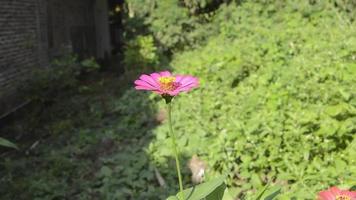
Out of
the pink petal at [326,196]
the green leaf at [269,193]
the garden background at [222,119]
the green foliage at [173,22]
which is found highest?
the green foliage at [173,22]

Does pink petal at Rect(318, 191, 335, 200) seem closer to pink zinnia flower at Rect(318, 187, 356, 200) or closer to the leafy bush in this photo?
pink zinnia flower at Rect(318, 187, 356, 200)

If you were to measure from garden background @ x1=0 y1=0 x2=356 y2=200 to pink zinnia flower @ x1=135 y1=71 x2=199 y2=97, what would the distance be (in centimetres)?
179

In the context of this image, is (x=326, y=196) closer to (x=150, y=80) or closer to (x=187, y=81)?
(x=187, y=81)

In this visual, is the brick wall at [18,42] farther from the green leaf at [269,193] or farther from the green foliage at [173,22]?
the green leaf at [269,193]

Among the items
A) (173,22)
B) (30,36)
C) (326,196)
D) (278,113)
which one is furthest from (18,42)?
(326,196)

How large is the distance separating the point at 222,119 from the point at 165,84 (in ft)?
13.5

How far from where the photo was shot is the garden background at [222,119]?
4.31 m

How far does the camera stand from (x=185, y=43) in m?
11.6

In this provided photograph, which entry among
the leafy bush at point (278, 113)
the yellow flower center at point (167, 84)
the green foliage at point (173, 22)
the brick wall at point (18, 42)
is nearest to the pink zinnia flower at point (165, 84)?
the yellow flower center at point (167, 84)

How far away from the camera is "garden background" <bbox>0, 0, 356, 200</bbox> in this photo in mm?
4312

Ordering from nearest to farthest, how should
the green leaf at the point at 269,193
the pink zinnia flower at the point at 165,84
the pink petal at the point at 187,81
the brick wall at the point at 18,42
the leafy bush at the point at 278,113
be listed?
1. the pink zinnia flower at the point at 165,84
2. the pink petal at the point at 187,81
3. the green leaf at the point at 269,193
4. the leafy bush at the point at 278,113
5. the brick wall at the point at 18,42

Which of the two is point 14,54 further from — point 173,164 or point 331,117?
point 331,117

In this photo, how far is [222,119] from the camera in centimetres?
580

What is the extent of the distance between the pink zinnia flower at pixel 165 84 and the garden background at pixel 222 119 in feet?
5.86
